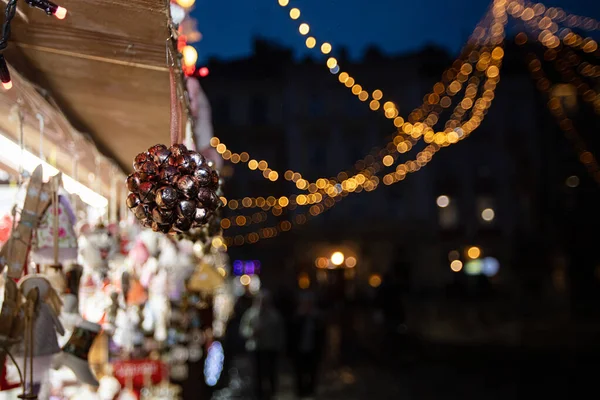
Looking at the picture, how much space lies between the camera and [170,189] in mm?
2725

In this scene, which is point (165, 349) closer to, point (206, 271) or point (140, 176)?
point (206, 271)

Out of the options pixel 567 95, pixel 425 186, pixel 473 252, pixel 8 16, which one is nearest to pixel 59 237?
pixel 8 16

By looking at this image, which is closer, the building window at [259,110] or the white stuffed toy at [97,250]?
the white stuffed toy at [97,250]

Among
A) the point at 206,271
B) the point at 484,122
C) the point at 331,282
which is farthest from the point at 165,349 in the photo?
the point at 484,122

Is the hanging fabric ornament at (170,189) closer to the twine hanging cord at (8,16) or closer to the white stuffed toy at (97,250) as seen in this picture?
the twine hanging cord at (8,16)

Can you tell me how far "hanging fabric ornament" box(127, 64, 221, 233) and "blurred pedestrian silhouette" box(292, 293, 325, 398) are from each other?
31.3 feet

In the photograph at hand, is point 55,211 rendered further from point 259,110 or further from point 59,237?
point 259,110

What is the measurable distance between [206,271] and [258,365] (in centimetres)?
366

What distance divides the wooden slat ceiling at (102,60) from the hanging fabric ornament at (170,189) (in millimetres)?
650

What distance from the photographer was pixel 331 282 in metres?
25.1

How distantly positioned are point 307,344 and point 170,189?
9865 mm

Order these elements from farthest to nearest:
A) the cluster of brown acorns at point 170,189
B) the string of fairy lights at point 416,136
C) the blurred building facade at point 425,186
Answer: the blurred building facade at point 425,186 < the string of fairy lights at point 416,136 < the cluster of brown acorns at point 170,189

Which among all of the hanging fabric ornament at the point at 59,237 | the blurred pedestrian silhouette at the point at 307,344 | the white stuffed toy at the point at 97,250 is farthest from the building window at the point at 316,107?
the hanging fabric ornament at the point at 59,237

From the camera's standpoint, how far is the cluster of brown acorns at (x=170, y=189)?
2732 millimetres
